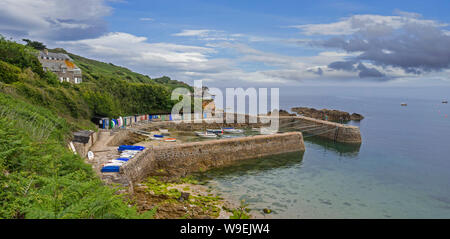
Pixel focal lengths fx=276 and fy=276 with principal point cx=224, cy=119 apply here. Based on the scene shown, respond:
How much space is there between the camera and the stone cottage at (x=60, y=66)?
2021 inches

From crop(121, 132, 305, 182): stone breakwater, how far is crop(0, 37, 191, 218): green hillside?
232 inches

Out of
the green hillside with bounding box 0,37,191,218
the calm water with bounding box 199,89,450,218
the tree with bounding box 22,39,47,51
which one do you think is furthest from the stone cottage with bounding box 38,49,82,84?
the calm water with bounding box 199,89,450,218

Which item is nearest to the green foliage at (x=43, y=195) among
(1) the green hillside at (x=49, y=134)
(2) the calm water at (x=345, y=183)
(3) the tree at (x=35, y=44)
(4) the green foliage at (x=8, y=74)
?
(1) the green hillside at (x=49, y=134)

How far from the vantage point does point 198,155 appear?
27.5 meters

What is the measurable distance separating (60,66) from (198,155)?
39.7 metres

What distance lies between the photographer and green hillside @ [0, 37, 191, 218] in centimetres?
616

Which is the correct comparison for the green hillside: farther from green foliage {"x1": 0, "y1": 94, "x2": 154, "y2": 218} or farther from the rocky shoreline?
the rocky shoreline

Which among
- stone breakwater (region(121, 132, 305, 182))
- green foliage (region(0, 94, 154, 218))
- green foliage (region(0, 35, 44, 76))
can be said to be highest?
green foliage (region(0, 35, 44, 76))

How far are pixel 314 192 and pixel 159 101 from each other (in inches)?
1478

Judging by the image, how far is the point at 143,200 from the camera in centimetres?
1688

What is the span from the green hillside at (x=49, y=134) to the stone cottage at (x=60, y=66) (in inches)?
326

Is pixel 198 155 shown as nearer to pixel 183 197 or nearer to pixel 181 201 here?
pixel 183 197

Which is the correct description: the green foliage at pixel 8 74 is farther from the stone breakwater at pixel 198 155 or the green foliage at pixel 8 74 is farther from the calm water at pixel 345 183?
the calm water at pixel 345 183
